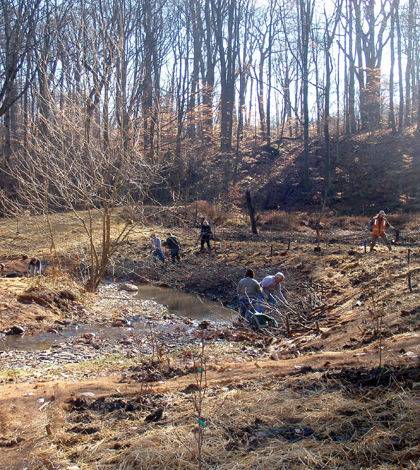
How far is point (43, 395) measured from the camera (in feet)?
17.0

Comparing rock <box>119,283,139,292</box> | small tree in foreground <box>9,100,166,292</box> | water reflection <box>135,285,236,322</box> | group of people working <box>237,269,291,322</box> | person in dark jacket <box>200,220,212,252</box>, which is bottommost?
water reflection <box>135,285,236,322</box>

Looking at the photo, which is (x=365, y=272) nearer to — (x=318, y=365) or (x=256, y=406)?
(x=318, y=365)

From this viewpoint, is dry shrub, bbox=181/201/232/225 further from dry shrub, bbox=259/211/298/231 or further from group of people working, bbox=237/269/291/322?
group of people working, bbox=237/269/291/322

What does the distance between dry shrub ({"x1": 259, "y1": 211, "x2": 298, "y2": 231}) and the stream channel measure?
9558 millimetres

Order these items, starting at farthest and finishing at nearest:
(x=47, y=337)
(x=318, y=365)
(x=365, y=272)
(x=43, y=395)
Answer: (x=365, y=272) → (x=47, y=337) → (x=318, y=365) → (x=43, y=395)

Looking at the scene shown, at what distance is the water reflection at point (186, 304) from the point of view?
518 inches

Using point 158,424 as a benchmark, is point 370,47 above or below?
above

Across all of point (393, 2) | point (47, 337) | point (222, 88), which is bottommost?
point (47, 337)

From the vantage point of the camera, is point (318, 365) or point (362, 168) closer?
point (318, 365)

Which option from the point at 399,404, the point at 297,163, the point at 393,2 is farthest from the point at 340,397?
the point at 393,2

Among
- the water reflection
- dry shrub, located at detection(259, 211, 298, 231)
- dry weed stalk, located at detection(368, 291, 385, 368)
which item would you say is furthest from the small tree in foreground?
dry shrub, located at detection(259, 211, 298, 231)

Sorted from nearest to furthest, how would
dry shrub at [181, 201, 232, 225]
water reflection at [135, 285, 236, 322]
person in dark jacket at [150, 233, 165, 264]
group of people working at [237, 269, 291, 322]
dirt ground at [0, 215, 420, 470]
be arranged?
dirt ground at [0, 215, 420, 470], group of people working at [237, 269, 291, 322], water reflection at [135, 285, 236, 322], person in dark jacket at [150, 233, 165, 264], dry shrub at [181, 201, 232, 225]

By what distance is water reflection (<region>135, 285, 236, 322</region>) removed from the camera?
13.2 metres

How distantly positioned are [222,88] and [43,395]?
112ft
